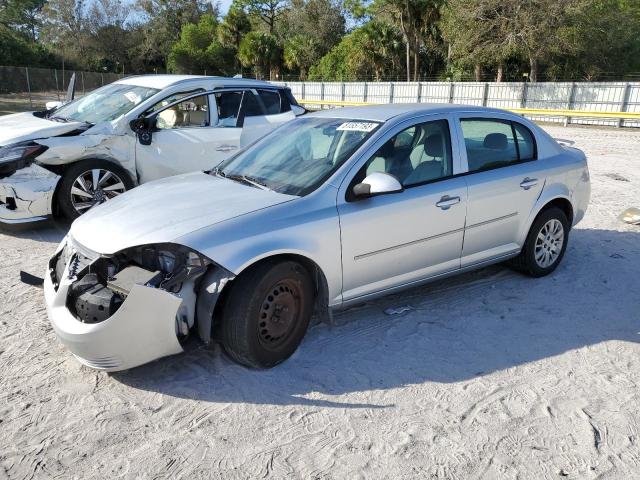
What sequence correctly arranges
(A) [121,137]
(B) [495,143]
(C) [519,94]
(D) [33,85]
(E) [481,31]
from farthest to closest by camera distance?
(D) [33,85] < (E) [481,31] < (C) [519,94] < (A) [121,137] < (B) [495,143]

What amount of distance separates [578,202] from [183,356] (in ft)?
13.2

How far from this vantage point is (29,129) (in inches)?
256

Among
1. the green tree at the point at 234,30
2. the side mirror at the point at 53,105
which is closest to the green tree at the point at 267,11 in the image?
the green tree at the point at 234,30

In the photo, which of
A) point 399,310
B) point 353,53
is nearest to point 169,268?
point 399,310

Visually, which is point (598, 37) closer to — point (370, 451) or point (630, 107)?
point (630, 107)

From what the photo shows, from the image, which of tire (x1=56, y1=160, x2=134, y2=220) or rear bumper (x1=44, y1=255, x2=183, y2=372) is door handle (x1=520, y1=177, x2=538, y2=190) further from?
tire (x1=56, y1=160, x2=134, y2=220)

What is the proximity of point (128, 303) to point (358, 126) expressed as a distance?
2.18 metres

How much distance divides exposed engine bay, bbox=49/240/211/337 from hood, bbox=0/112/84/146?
11.3 ft

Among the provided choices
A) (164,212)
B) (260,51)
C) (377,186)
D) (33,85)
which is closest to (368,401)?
(377,186)

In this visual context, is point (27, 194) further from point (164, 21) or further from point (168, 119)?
point (164, 21)

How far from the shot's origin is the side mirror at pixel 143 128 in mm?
6699

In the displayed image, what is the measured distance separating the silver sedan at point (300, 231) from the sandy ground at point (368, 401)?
0.28 meters

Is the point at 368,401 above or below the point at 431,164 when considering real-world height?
below

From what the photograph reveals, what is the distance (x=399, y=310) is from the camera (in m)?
4.64
